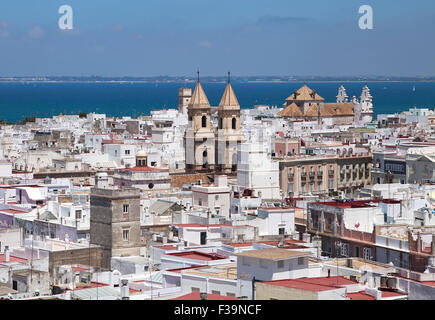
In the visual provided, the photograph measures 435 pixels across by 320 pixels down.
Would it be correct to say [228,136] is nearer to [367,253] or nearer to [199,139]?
[199,139]

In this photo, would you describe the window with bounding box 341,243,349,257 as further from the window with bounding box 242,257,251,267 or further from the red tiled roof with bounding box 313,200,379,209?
the window with bounding box 242,257,251,267

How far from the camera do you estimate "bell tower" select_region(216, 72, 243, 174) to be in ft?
169

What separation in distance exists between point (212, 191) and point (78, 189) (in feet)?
16.7

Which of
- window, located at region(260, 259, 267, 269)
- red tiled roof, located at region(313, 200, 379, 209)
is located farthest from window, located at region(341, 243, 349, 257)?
window, located at region(260, 259, 267, 269)

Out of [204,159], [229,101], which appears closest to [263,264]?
[204,159]

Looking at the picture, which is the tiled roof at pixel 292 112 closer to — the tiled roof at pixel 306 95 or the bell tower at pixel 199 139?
the tiled roof at pixel 306 95

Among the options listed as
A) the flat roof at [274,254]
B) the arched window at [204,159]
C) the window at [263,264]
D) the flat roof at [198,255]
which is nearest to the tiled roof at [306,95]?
the arched window at [204,159]

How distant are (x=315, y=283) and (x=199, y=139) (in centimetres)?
3331

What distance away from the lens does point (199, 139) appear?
5250 cm

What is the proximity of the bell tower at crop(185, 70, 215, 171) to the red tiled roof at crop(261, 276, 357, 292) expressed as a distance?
1207 inches

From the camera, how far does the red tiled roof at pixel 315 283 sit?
18322 millimetres
